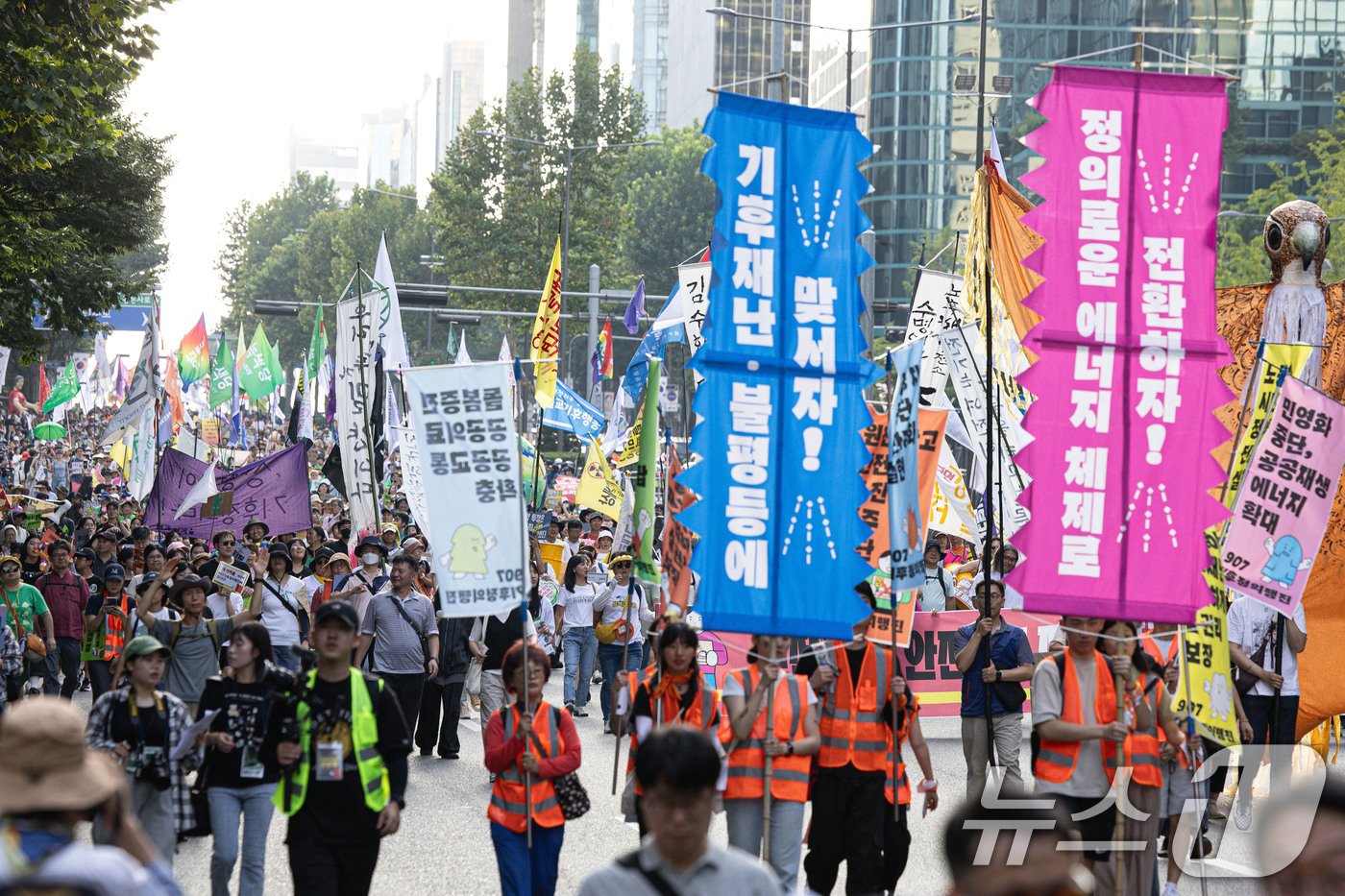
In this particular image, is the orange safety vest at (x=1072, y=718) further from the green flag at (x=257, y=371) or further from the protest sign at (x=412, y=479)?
the green flag at (x=257, y=371)

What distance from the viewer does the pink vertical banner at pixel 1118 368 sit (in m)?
7.93

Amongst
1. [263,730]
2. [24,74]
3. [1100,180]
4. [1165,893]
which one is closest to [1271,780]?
[1165,893]

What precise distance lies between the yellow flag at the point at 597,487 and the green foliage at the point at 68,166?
6.36m

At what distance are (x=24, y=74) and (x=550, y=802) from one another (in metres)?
11.1

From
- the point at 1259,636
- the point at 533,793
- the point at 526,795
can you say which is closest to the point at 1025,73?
the point at 1259,636

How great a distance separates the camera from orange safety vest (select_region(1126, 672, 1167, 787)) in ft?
26.7

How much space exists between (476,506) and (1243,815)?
230 inches

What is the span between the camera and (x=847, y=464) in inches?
337

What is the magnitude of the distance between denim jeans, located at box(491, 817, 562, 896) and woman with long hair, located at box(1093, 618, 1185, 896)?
2.50 metres

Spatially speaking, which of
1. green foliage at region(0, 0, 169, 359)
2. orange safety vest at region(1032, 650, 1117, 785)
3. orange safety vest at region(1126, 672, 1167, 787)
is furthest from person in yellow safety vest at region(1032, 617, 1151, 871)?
green foliage at region(0, 0, 169, 359)

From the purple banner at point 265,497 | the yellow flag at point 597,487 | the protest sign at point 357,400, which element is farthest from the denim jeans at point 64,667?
the yellow flag at point 597,487

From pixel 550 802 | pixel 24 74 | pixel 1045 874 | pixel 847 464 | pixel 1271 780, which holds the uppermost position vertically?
pixel 24 74

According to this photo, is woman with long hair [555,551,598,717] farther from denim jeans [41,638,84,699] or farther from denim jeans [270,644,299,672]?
denim jeans [41,638,84,699]

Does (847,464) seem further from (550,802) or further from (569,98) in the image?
(569,98)
